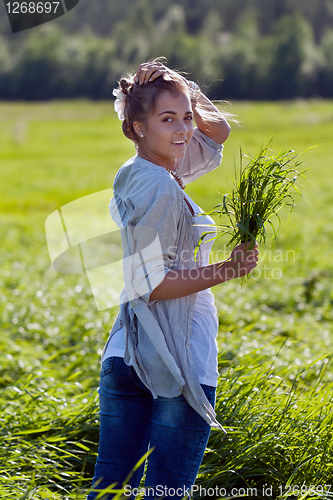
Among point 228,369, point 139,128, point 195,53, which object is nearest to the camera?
point 139,128

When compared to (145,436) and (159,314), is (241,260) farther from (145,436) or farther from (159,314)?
(145,436)

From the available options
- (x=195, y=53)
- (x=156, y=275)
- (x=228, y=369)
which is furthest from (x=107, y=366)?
(x=195, y=53)

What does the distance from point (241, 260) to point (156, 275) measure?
30 cm

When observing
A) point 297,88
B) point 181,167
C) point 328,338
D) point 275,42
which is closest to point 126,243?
point 181,167

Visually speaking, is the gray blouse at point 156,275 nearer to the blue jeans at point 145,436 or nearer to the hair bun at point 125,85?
the blue jeans at point 145,436

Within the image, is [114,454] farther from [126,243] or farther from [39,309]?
[39,309]

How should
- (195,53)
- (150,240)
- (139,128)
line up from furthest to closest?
(195,53)
(139,128)
(150,240)

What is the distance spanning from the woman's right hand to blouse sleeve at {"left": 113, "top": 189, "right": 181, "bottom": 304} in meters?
0.21

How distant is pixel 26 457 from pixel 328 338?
3371 millimetres

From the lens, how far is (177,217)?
178 centimetres

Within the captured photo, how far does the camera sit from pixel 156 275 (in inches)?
69.3

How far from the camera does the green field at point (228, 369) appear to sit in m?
2.47

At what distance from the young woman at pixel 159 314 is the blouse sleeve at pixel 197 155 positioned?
219mm

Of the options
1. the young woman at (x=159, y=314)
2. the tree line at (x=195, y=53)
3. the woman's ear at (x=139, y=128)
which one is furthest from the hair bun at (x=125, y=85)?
the tree line at (x=195, y=53)
